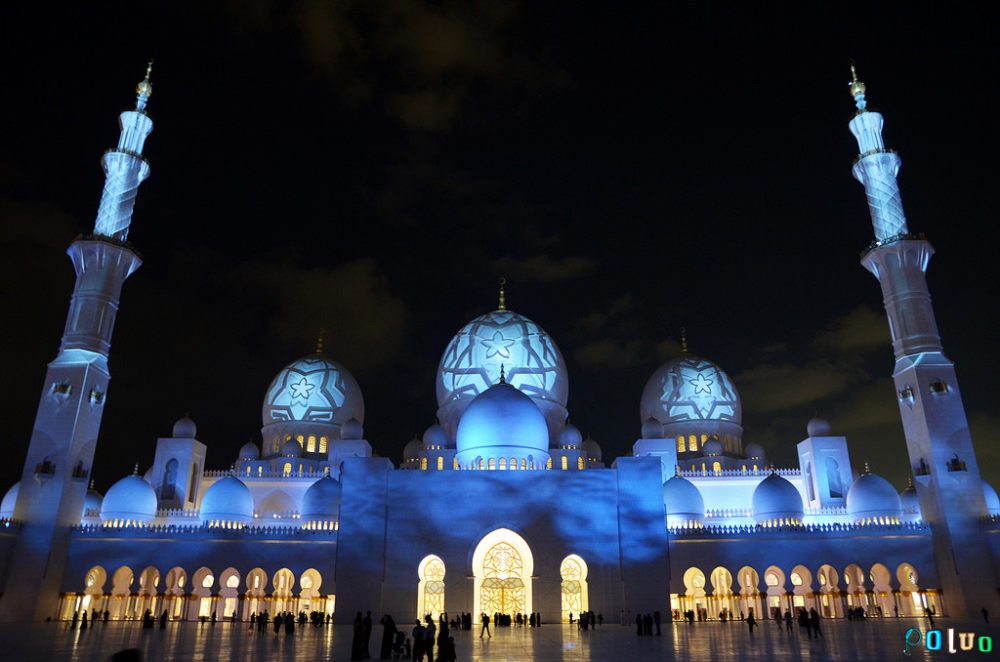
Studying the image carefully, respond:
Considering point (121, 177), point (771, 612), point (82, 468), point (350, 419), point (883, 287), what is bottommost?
point (771, 612)

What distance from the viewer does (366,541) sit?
20531 mm

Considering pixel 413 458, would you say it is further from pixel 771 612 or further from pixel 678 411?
pixel 771 612

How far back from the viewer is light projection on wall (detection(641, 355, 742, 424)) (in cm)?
3041

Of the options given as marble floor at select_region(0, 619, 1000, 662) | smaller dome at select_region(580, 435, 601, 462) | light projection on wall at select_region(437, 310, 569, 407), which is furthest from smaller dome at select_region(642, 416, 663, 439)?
marble floor at select_region(0, 619, 1000, 662)

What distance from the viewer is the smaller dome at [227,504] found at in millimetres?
23469

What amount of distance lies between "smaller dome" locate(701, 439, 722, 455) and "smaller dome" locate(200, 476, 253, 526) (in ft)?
59.8

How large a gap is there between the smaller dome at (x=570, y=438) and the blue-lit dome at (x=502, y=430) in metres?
3.40

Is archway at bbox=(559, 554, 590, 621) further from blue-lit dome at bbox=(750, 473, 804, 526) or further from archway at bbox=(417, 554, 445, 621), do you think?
blue-lit dome at bbox=(750, 473, 804, 526)

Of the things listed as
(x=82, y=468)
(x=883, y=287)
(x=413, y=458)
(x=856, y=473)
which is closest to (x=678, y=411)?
(x=856, y=473)

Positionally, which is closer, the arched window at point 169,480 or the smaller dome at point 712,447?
the arched window at point 169,480

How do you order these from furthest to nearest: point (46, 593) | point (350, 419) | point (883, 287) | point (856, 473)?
point (350, 419) < point (856, 473) < point (883, 287) < point (46, 593)

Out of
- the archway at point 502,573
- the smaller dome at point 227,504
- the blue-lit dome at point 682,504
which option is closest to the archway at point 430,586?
the archway at point 502,573

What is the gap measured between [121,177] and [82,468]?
413 inches

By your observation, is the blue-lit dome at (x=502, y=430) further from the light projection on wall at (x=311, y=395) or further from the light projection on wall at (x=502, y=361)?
the light projection on wall at (x=311, y=395)
